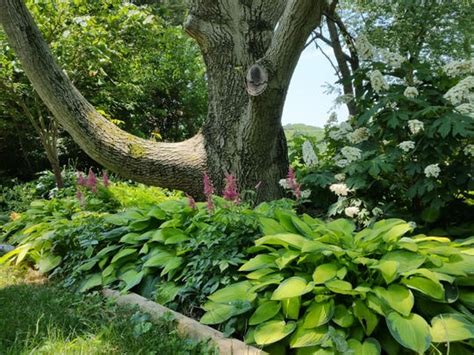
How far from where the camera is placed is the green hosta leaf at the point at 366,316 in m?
1.96

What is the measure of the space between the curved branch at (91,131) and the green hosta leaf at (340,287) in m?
2.48

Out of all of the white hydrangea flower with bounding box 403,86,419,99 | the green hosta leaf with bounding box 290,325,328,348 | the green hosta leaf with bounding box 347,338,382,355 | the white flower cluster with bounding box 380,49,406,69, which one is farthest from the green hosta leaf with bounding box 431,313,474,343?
the white flower cluster with bounding box 380,49,406,69

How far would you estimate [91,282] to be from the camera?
9.99 ft

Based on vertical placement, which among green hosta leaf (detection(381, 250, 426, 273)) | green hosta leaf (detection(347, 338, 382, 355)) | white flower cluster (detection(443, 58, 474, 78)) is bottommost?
green hosta leaf (detection(347, 338, 382, 355))

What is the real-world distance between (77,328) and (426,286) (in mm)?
1795

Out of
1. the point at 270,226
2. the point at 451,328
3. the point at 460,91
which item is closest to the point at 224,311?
the point at 270,226

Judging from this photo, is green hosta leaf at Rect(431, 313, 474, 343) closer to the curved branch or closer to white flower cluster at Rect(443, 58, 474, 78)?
white flower cluster at Rect(443, 58, 474, 78)

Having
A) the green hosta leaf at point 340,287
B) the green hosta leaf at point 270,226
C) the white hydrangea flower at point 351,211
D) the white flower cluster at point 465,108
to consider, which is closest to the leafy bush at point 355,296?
the green hosta leaf at point 340,287

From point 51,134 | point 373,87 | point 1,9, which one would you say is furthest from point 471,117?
point 51,134

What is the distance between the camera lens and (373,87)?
127 inches

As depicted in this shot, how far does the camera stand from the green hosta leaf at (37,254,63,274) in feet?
11.5

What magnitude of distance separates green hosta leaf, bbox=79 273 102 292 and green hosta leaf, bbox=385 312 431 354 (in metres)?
1.99

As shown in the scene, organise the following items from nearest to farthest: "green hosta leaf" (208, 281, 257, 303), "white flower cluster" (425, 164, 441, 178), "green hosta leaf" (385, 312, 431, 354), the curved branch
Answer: "green hosta leaf" (385, 312, 431, 354) < "green hosta leaf" (208, 281, 257, 303) < "white flower cluster" (425, 164, 441, 178) < the curved branch

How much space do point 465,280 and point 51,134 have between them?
684cm
